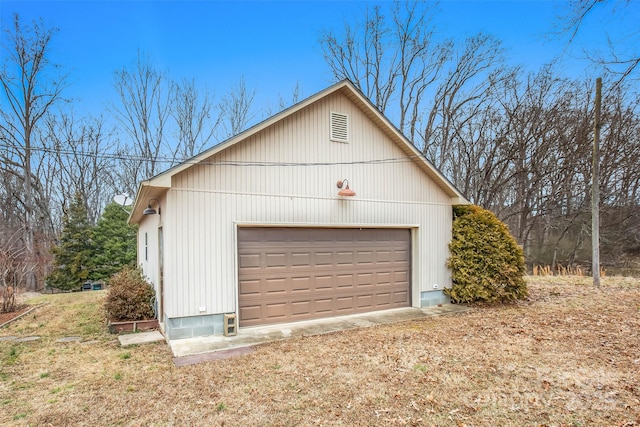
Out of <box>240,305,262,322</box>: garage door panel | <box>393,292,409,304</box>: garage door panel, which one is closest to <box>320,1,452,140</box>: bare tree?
<box>393,292,409,304</box>: garage door panel

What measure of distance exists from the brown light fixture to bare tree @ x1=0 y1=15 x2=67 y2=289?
18.5m

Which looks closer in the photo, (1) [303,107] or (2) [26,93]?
(1) [303,107]

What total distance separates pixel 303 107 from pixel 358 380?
17.8 ft

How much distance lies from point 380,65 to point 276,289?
60.7 feet

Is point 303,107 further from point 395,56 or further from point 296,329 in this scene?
point 395,56

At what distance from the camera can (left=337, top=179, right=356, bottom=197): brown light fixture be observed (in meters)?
7.98

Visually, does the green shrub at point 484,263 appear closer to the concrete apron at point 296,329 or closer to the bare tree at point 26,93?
the concrete apron at point 296,329

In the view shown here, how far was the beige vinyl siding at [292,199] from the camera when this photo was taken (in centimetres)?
649

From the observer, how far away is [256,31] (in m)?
15.9

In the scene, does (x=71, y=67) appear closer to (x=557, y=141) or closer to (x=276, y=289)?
(x=276, y=289)

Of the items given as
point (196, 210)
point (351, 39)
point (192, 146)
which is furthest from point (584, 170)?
point (192, 146)

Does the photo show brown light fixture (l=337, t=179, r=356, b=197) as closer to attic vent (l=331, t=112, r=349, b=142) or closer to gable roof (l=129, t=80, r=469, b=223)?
attic vent (l=331, t=112, r=349, b=142)

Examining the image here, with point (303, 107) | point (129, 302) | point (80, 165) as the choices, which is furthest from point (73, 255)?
point (303, 107)

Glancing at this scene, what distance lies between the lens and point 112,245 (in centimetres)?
1692
